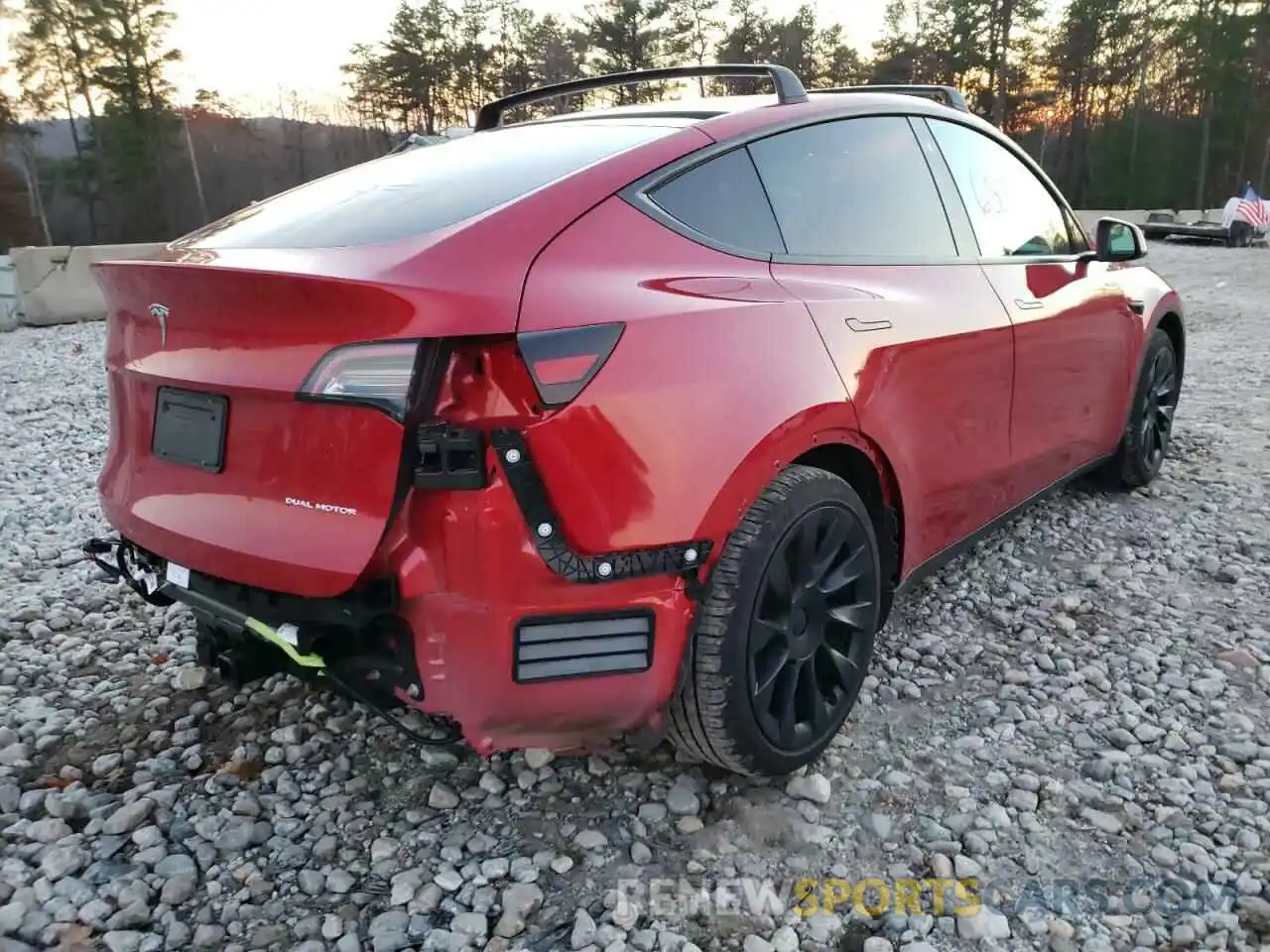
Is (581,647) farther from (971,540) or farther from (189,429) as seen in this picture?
(971,540)

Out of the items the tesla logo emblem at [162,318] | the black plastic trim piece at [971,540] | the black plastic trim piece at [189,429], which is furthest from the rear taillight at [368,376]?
the black plastic trim piece at [971,540]

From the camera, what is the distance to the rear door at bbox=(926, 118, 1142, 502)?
3.16 m

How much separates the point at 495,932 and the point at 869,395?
5.00 feet

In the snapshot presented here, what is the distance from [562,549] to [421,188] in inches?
40.7

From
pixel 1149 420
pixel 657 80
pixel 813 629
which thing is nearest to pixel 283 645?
pixel 813 629

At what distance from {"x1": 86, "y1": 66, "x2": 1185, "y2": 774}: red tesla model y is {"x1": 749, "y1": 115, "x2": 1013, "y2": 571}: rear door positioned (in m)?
0.01

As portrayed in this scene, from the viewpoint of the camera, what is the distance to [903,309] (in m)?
2.56

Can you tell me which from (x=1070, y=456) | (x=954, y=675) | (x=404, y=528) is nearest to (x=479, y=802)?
(x=404, y=528)

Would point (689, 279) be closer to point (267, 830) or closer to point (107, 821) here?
point (267, 830)

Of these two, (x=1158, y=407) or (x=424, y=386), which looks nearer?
(x=424, y=386)

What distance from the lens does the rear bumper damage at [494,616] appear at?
5.73 ft

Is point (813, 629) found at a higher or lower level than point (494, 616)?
lower

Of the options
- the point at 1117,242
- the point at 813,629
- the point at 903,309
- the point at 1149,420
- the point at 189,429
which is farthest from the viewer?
the point at 1149,420

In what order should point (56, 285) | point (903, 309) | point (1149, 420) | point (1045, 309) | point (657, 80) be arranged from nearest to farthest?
1. point (903, 309)
2. point (657, 80)
3. point (1045, 309)
4. point (1149, 420)
5. point (56, 285)
